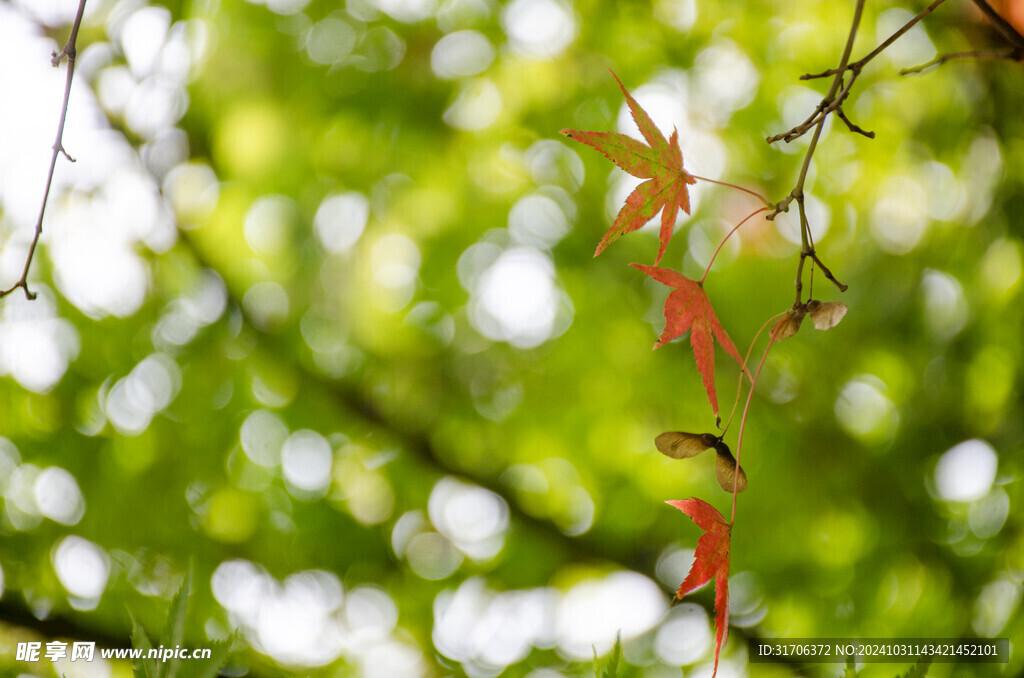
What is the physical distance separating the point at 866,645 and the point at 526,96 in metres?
0.73

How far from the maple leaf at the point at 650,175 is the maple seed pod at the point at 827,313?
0.06 m

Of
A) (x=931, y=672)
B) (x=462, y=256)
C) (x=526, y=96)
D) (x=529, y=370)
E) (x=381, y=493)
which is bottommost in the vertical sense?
(x=931, y=672)

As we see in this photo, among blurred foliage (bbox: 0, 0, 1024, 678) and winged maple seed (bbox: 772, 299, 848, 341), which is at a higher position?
blurred foliage (bbox: 0, 0, 1024, 678)

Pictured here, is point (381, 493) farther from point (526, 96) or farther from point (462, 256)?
point (526, 96)

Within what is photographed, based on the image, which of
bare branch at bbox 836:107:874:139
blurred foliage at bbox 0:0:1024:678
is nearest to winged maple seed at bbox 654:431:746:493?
bare branch at bbox 836:107:874:139

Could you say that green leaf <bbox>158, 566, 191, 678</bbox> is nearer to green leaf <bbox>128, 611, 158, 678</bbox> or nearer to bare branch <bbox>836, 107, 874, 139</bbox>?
green leaf <bbox>128, 611, 158, 678</bbox>

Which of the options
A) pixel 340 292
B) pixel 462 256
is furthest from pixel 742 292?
pixel 340 292

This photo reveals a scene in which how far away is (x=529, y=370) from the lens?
0.72 m

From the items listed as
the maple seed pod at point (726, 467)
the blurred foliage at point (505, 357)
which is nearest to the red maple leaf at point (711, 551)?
the maple seed pod at point (726, 467)

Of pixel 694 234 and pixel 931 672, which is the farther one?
pixel 694 234

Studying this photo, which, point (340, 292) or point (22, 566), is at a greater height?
point (340, 292)

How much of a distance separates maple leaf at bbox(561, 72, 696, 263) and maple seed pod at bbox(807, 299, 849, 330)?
57 millimetres

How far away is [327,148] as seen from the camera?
718 millimetres

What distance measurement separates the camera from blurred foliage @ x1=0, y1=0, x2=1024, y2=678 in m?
0.67
